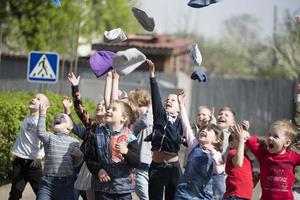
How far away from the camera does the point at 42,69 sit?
554 inches

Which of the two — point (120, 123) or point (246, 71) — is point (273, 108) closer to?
point (120, 123)

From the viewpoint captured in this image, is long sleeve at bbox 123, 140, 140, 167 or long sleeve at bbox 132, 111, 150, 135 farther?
long sleeve at bbox 132, 111, 150, 135

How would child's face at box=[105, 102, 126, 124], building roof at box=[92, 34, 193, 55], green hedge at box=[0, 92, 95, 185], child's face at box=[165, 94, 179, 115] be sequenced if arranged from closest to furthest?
child's face at box=[105, 102, 126, 124], child's face at box=[165, 94, 179, 115], green hedge at box=[0, 92, 95, 185], building roof at box=[92, 34, 193, 55]

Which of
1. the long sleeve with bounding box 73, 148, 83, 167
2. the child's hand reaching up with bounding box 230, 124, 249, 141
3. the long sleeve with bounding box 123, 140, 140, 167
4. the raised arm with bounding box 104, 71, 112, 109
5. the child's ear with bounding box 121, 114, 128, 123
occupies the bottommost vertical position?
the long sleeve with bounding box 73, 148, 83, 167

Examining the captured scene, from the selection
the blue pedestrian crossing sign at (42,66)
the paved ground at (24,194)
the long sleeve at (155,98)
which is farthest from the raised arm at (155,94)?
the blue pedestrian crossing sign at (42,66)

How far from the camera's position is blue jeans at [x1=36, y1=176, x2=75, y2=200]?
7551 mm

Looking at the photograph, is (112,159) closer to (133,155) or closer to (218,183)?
(133,155)

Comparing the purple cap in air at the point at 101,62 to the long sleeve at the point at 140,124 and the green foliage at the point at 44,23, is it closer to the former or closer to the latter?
the long sleeve at the point at 140,124

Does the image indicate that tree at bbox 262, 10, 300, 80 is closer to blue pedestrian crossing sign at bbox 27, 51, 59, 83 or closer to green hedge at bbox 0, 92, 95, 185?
blue pedestrian crossing sign at bbox 27, 51, 59, 83

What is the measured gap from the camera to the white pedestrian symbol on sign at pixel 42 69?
46.1 feet

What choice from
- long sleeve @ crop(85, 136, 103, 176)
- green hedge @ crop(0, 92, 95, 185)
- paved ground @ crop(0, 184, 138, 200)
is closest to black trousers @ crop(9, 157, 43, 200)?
paved ground @ crop(0, 184, 138, 200)

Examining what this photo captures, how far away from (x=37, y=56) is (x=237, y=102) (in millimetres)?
13177

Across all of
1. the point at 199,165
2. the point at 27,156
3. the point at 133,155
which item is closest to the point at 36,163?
the point at 27,156

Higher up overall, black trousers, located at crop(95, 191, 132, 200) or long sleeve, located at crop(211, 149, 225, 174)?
long sleeve, located at crop(211, 149, 225, 174)
